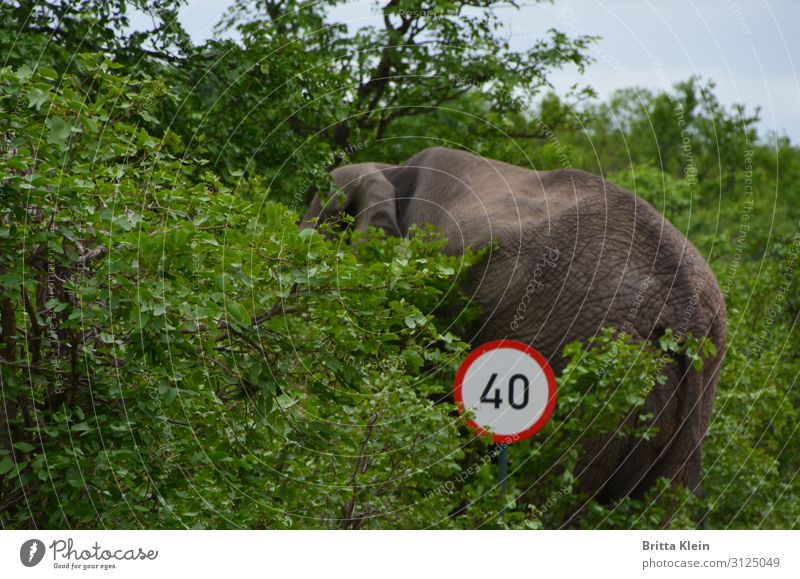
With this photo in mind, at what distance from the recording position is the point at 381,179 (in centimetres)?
1273

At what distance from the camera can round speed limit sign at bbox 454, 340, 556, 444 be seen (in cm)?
712

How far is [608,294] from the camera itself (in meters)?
9.42

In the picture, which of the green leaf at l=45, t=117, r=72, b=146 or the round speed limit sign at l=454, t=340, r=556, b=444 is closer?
the green leaf at l=45, t=117, r=72, b=146

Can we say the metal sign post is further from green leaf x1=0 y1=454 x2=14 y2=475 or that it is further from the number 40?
green leaf x1=0 y1=454 x2=14 y2=475

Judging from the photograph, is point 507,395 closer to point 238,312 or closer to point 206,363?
point 206,363

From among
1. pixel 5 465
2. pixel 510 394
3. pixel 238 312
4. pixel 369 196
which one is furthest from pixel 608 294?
pixel 5 465

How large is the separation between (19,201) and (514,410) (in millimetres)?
3287

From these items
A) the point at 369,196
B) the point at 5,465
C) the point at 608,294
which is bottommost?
the point at 5,465
